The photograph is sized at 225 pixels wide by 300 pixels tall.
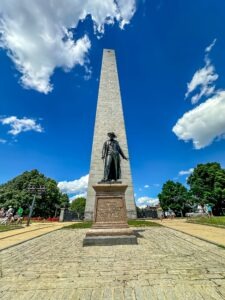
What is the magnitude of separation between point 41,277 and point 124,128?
20.8 meters

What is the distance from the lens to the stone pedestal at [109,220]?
19.8 ft

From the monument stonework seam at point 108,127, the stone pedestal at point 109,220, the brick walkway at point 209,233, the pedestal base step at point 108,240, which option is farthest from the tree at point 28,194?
the pedestal base step at point 108,240

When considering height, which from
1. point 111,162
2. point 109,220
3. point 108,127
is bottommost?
point 109,220

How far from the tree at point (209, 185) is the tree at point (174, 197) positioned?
196 inches

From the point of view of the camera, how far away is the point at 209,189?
38.5 meters

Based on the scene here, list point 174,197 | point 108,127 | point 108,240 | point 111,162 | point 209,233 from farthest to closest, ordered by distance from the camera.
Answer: point 174,197 → point 108,127 → point 209,233 → point 111,162 → point 108,240

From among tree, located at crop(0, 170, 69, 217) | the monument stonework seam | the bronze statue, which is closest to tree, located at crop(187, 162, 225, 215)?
the monument stonework seam

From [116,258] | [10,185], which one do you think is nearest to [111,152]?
[116,258]

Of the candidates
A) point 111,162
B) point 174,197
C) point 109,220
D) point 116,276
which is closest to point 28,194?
point 174,197

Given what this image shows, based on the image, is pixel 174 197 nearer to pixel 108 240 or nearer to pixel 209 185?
pixel 209 185

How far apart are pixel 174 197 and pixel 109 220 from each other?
44916 mm

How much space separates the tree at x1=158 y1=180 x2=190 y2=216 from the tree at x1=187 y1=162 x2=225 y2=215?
4.97 metres

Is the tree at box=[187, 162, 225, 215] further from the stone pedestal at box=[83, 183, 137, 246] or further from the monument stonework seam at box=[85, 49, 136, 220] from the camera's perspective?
the stone pedestal at box=[83, 183, 137, 246]

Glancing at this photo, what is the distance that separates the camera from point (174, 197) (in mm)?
47781
